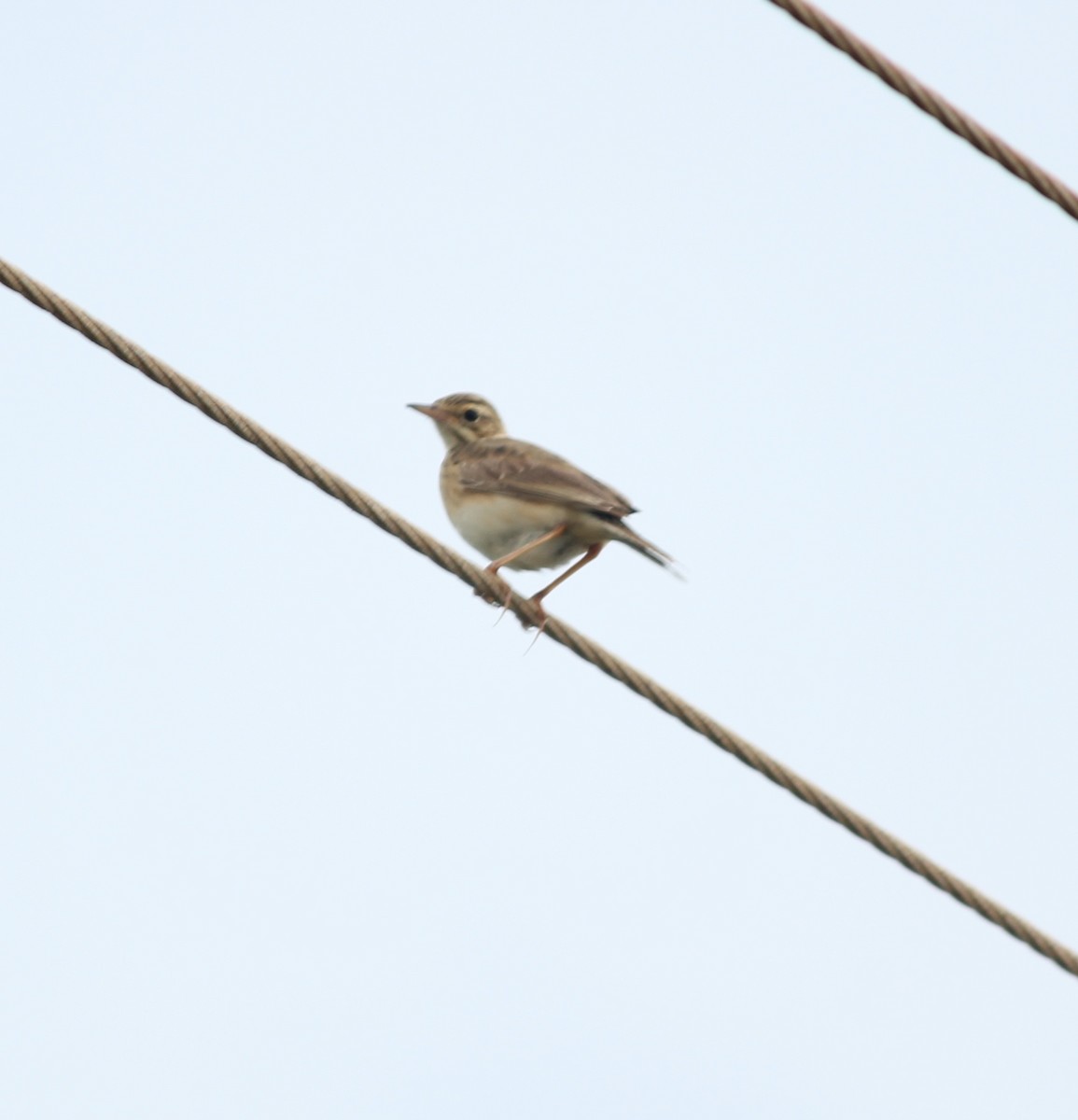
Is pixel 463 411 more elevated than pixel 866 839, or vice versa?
pixel 463 411

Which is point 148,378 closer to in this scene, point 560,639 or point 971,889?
point 560,639

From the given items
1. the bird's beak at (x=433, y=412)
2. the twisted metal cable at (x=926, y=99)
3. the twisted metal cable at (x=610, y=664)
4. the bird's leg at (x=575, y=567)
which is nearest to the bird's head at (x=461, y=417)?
the bird's beak at (x=433, y=412)

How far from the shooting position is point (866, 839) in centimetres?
784

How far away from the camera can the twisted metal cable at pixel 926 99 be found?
7.13 metres

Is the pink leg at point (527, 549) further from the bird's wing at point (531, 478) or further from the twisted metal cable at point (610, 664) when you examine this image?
the twisted metal cable at point (610, 664)

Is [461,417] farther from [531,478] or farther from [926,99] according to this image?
[926,99]

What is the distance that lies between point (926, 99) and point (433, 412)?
677 cm

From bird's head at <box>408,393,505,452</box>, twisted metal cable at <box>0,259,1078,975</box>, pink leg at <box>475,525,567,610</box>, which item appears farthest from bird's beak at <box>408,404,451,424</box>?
twisted metal cable at <box>0,259,1078,975</box>

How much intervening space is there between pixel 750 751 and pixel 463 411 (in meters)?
6.01

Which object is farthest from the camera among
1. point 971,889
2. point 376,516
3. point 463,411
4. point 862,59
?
point 463,411

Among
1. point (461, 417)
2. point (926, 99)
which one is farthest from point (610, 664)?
point (461, 417)

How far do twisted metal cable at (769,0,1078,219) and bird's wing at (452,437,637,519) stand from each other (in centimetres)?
388

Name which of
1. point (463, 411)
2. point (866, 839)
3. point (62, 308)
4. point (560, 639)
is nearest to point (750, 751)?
point (866, 839)

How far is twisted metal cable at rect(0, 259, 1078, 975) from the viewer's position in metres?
7.60
